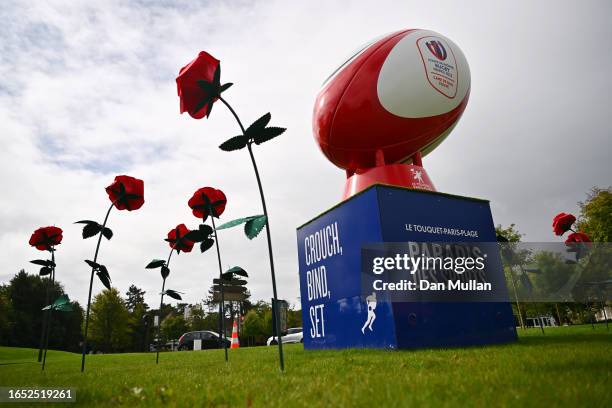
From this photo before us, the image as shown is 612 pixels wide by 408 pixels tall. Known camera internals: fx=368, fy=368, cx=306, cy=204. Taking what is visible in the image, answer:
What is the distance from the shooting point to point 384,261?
223 inches

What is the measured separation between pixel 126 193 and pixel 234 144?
10.9ft

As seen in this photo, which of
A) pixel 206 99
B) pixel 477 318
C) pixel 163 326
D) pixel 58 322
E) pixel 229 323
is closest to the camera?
pixel 206 99

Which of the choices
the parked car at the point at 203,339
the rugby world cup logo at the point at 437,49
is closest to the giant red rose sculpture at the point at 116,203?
the rugby world cup logo at the point at 437,49

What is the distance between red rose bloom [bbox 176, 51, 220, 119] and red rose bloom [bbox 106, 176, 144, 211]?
288cm

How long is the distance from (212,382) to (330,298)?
373 cm

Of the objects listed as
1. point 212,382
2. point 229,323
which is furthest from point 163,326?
point 212,382

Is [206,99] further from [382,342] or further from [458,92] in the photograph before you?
[458,92]

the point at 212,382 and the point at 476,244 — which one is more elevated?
the point at 476,244

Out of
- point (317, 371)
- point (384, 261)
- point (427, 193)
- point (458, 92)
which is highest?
point (458, 92)

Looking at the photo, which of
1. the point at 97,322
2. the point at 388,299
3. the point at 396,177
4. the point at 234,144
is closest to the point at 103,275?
the point at 234,144

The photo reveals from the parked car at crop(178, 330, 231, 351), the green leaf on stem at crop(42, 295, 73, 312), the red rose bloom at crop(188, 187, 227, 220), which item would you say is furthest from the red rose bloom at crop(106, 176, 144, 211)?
the parked car at crop(178, 330, 231, 351)

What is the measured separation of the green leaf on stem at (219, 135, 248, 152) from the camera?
3930 millimetres

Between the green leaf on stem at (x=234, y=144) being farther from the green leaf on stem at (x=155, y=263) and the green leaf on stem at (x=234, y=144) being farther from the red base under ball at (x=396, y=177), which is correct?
the green leaf on stem at (x=155, y=263)

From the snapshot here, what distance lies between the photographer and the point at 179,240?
7547 mm
